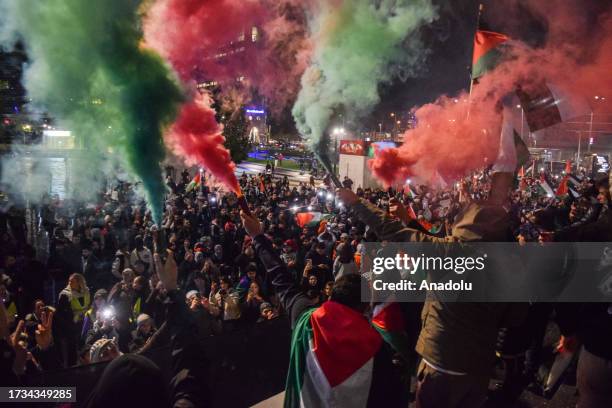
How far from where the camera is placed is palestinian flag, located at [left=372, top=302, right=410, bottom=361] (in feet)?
13.2

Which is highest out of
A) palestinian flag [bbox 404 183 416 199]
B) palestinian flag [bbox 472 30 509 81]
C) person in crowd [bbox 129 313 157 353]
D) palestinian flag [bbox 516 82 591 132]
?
palestinian flag [bbox 472 30 509 81]

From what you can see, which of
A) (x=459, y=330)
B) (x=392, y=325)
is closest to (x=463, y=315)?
(x=459, y=330)

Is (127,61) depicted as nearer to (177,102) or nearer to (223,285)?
(177,102)

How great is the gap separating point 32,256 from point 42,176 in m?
8.47

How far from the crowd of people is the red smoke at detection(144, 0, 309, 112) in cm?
377

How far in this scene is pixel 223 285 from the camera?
311 inches

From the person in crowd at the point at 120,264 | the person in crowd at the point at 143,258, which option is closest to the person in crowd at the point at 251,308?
the person in crowd at the point at 143,258

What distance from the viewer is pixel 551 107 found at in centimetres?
607

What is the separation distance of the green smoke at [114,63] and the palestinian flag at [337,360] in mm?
5160

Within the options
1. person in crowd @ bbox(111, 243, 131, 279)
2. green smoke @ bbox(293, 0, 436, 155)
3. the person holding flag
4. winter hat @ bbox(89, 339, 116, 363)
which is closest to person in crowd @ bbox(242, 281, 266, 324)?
winter hat @ bbox(89, 339, 116, 363)

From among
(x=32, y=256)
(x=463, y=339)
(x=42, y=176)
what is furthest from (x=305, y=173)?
(x=463, y=339)

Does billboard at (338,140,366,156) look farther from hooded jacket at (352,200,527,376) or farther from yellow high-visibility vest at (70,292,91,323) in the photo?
hooded jacket at (352,200,527,376)

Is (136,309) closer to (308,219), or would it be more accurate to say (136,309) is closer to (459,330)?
(459,330)

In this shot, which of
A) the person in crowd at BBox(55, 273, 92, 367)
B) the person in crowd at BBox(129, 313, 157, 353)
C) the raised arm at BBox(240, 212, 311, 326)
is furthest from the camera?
the person in crowd at BBox(55, 273, 92, 367)
